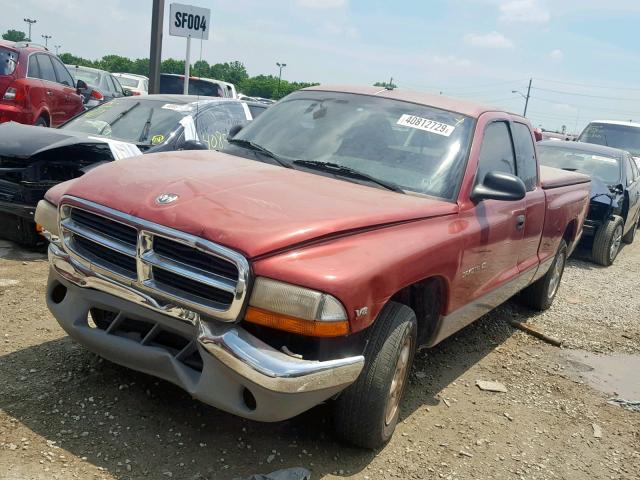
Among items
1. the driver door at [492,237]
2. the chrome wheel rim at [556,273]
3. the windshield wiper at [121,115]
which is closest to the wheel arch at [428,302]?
the driver door at [492,237]

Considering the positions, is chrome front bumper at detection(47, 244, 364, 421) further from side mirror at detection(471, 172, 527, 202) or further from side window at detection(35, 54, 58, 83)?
side window at detection(35, 54, 58, 83)

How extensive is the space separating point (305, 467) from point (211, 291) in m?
0.97

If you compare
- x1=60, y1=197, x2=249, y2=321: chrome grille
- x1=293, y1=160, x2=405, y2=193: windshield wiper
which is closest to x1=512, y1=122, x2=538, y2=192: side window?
x1=293, y1=160, x2=405, y2=193: windshield wiper

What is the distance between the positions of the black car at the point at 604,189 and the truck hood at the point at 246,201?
607 cm

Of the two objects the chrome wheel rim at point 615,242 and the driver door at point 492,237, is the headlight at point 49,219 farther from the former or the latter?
the chrome wheel rim at point 615,242

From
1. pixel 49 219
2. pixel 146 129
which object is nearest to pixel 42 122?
pixel 146 129

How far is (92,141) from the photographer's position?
18.7 ft

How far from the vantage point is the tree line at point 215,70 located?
71.5 metres

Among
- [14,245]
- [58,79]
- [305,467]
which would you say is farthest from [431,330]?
[58,79]

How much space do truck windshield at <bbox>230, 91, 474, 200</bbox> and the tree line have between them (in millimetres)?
63578

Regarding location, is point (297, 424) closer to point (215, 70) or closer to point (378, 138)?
point (378, 138)

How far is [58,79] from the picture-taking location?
34.0 feet

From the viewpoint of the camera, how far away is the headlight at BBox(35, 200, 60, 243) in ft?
10.8

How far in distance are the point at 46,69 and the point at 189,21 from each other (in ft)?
7.76
